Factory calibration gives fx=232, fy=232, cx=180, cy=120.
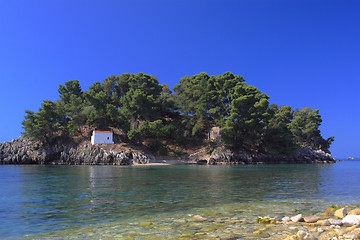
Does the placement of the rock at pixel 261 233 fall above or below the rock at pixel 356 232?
below

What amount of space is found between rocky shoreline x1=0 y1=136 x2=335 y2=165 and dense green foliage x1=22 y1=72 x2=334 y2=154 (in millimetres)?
3450

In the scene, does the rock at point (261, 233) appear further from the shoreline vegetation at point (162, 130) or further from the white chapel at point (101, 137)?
the white chapel at point (101, 137)

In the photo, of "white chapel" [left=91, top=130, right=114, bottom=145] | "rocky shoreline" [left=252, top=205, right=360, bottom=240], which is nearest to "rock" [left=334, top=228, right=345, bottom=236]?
"rocky shoreline" [left=252, top=205, right=360, bottom=240]

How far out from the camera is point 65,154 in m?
71.1

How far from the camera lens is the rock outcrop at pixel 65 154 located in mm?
65500

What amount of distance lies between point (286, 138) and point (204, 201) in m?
69.7

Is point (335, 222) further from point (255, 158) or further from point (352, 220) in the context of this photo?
point (255, 158)

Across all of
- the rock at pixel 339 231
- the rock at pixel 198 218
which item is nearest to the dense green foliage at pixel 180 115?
the rock at pixel 198 218

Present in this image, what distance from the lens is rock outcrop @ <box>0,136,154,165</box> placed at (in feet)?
215

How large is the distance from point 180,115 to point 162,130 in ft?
70.0

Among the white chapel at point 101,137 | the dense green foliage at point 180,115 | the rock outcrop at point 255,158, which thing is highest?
the dense green foliage at point 180,115

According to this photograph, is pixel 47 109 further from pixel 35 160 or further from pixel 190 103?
pixel 190 103

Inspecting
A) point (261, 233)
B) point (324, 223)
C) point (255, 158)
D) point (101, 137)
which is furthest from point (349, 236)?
point (101, 137)

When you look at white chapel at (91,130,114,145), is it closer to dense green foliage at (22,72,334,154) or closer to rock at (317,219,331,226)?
dense green foliage at (22,72,334,154)
